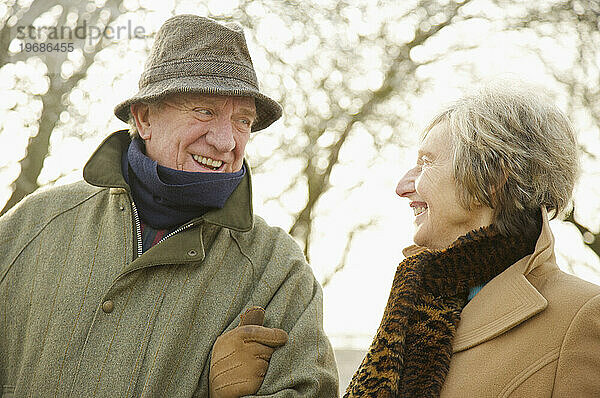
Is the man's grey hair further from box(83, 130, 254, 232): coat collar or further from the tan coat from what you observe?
box(83, 130, 254, 232): coat collar

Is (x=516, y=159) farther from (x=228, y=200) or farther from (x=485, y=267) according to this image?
(x=228, y=200)

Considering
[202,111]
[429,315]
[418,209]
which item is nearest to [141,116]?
[202,111]

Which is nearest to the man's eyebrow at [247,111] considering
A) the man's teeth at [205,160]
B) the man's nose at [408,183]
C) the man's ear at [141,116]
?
the man's teeth at [205,160]

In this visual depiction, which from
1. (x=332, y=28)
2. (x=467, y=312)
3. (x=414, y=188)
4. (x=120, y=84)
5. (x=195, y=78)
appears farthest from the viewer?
(x=332, y=28)

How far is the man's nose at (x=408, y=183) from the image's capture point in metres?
2.86

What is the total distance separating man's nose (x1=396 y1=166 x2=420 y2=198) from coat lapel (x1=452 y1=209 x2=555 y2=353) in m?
0.52

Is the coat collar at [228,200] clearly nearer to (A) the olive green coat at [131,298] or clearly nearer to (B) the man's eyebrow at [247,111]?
(A) the olive green coat at [131,298]

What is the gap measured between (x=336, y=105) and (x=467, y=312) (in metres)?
5.22

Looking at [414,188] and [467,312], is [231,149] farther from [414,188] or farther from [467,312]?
[467,312]

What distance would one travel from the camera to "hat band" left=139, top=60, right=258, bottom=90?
10.3 ft

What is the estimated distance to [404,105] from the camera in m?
7.72

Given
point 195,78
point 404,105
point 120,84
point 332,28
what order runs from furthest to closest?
point 404,105
point 332,28
point 120,84
point 195,78

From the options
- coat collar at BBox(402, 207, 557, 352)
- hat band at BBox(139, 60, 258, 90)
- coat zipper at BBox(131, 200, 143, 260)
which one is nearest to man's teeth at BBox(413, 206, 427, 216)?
coat collar at BBox(402, 207, 557, 352)

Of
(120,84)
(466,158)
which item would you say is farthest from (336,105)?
(466,158)
